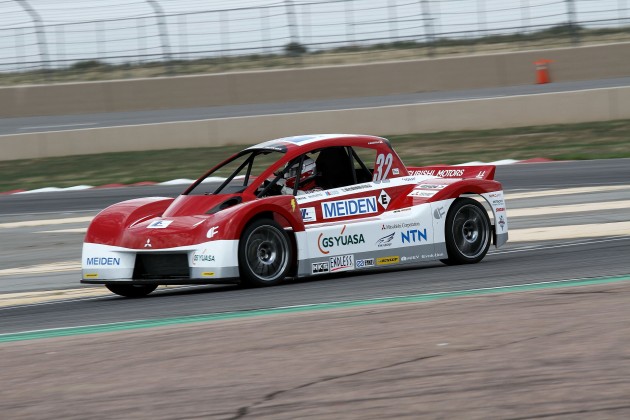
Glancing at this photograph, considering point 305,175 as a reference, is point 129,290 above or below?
below

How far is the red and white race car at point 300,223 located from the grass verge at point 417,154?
28.2 feet

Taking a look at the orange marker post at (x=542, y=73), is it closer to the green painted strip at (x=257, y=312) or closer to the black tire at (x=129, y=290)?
the black tire at (x=129, y=290)

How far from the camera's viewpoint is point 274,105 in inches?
1070

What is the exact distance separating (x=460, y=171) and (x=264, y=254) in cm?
243

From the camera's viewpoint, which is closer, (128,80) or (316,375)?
(316,375)

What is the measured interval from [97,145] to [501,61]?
35.8 feet

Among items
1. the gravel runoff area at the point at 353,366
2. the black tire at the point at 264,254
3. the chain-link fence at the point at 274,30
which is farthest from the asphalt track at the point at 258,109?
the gravel runoff area at the point at 353,366

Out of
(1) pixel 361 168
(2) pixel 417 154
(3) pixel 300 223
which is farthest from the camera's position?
(2) pixel 417 154

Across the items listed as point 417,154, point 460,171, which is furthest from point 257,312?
point 417,154

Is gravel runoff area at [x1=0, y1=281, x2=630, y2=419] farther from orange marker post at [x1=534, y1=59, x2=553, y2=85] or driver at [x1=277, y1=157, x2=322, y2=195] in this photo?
orange marker post at [x1=534, y1=59, x2=553, y2=85]

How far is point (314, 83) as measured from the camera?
91.7 feet

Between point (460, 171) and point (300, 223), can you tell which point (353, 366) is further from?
point (460, 171)

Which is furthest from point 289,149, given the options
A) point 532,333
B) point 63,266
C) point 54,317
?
point 532,333

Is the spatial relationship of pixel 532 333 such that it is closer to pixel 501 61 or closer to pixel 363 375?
pixel 363 375
